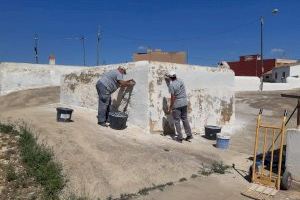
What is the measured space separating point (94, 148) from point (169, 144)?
2.15 m

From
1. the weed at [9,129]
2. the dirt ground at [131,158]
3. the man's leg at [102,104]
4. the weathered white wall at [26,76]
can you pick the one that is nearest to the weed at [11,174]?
the dirt ground at [131,158]

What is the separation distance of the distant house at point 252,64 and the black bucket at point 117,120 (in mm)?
45135

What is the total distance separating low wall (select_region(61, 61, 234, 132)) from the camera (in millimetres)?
10359

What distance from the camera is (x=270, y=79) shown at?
168 feet

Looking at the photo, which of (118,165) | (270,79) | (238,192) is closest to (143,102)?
(118,165)

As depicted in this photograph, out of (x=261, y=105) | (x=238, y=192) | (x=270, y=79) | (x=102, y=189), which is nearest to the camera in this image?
(x=102, y=189)

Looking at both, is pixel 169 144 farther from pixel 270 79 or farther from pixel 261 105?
pixel 270 79

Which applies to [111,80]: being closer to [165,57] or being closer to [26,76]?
[165,57]

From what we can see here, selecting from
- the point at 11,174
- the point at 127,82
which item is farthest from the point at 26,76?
the point at 11,174

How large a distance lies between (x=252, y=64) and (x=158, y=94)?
45.9 m

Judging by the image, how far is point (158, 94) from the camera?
10.5 m

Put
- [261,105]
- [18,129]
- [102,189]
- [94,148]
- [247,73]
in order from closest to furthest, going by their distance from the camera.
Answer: [102,189] < [94,148] < [18,129] < [261,105] < [247,73]

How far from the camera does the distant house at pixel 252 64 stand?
175 ft

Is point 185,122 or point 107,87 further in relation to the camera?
point 107,87
